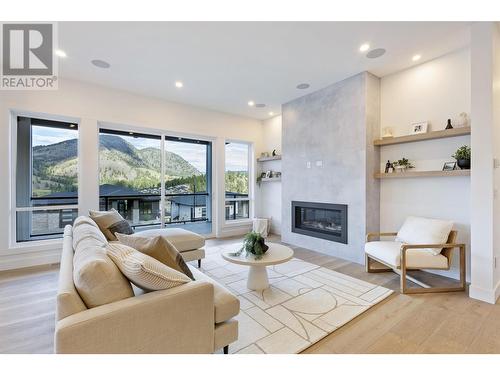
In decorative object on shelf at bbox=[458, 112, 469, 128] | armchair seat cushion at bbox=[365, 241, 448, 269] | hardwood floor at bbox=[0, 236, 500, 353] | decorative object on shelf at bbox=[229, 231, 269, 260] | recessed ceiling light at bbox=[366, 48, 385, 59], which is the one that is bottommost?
hardwood floor at bbox=[0, 236, 500, 353]

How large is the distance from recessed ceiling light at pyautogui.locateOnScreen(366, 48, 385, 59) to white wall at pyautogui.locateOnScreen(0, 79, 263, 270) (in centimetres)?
334

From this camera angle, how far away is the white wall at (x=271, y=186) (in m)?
5.83

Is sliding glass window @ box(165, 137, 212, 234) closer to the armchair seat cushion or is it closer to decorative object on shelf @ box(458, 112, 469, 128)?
the armchair seat cushion

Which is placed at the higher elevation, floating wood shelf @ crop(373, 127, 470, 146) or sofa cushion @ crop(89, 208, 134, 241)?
floating wood shelf @ crop(373, 127, 470, 146)

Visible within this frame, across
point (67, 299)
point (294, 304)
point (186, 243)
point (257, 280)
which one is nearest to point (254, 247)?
point (257, 280)

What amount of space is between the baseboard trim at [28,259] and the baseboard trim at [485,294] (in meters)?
5.64

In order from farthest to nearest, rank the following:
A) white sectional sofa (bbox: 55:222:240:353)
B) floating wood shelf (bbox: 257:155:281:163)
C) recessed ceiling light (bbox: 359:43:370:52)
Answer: floating wood shelf (bbox: 257:155:281:163)
recessed ceiling light (bbox: 359:43:370:52)
white sectional sofa (bbox: 55:222:240:353)

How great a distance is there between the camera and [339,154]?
3.95 m

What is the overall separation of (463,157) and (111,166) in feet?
18.0

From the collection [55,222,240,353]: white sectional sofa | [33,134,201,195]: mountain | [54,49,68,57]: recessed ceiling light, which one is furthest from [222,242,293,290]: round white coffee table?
[54,49,68,57]: recessed ceiling light

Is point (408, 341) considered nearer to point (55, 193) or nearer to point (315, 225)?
point (315, 225)

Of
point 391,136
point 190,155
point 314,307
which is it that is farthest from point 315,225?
point 190,155

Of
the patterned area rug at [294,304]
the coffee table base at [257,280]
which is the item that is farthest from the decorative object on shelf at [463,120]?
the coffee table base at [257,280]

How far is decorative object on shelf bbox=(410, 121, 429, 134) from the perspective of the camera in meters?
3.29
